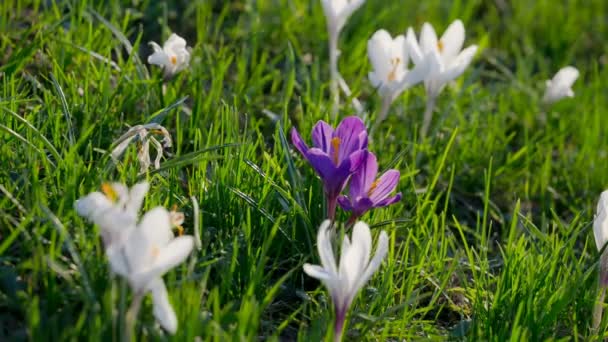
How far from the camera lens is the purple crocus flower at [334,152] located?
1.88 m

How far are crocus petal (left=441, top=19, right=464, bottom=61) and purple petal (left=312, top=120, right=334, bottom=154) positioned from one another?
2.30 feet

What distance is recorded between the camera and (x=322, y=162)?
6.15ft

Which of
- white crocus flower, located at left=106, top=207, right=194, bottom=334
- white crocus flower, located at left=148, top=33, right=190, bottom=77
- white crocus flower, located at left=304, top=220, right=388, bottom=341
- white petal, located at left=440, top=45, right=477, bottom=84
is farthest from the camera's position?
white petal, located at left=440, top=45, right=477, bottom=84

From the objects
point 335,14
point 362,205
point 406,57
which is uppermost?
point 335,14

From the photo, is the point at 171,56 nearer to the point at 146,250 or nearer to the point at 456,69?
the point at 456,69

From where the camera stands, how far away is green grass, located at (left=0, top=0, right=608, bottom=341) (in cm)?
170

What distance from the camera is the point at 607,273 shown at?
1.96 m

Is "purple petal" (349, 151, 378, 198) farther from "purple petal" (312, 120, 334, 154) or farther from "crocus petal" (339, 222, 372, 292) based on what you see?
"crocus petal" (339, 222, 372, 292)

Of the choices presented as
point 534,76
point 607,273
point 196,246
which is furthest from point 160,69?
point 534,76

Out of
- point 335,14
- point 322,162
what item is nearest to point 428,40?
point 335,14

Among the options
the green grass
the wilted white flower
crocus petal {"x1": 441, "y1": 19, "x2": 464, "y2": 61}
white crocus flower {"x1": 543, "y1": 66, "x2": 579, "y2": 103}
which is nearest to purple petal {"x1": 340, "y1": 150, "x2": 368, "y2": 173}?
the green grass

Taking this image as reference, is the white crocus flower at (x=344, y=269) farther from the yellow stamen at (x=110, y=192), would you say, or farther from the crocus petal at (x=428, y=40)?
the crocus petal at (x=428, y=40)

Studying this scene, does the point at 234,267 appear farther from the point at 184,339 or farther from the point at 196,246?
the point at 184,339

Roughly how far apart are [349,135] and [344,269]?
40cm
